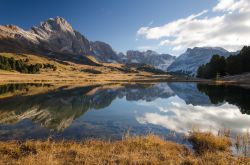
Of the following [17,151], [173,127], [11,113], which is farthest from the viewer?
[11,113]

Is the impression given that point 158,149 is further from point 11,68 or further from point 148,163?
point 11,68

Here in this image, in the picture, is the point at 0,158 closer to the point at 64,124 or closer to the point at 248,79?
the point at 64,124

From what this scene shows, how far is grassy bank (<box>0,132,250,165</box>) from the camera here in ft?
50.7

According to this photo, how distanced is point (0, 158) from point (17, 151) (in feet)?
4.90

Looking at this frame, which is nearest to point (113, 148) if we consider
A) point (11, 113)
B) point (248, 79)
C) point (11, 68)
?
point (11, 113)

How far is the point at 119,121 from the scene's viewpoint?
36500mm

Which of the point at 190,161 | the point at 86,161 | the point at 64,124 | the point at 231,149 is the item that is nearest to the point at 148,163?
the point at 190,161

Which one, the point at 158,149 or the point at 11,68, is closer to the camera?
the point at 158,149

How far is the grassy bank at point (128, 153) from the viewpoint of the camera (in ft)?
50.7

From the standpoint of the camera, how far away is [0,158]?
15.8 meters

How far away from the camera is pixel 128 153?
17344mm

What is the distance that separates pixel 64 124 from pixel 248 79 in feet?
353

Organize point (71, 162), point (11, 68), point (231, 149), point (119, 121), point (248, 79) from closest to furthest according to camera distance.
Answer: point (71, 162), point (231, 149), point (119, 121), point (248, 79), point (11, 68)

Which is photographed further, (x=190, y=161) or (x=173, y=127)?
(x=173, y=127)
